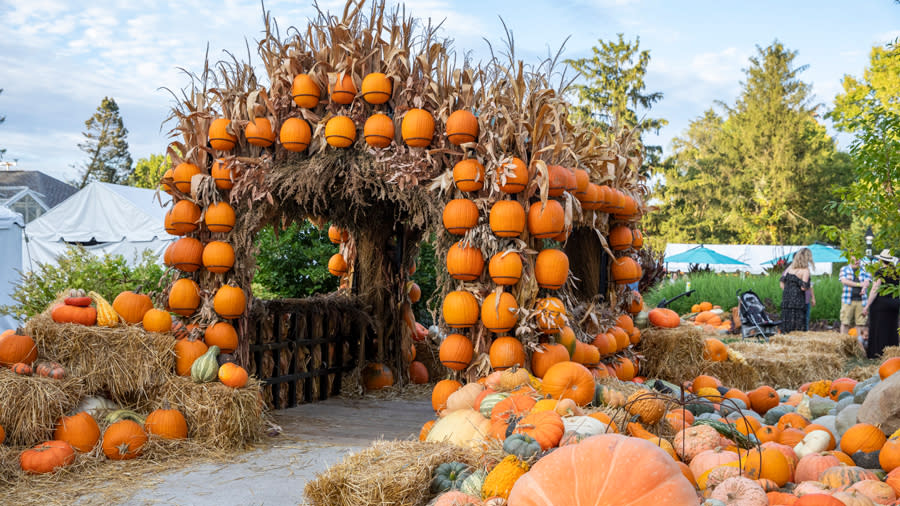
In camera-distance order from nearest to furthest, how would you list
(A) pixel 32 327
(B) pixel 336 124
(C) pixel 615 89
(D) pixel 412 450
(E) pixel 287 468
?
(D) pixel 412 450 → (E) pixel 287 468 → (A) pixel 32 327 → (B) pixel 336 124 → (C) pixel 615 89

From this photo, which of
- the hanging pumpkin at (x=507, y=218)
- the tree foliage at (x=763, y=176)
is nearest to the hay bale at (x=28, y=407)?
the hanging pumpkin at (x=507, y=218)

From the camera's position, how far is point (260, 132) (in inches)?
232

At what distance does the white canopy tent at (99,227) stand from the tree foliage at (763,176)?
2080cm

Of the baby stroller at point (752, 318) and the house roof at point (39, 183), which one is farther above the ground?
the house roof at point (39, 183)

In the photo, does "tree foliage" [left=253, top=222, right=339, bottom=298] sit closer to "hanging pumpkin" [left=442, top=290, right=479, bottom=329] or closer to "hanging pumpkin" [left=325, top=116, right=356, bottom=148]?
"hanging pumpkin" [left=325, top=116, right=356, bottom=148]

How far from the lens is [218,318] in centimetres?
605

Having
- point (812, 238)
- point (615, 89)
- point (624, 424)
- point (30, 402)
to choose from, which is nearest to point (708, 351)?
point (624, 424)

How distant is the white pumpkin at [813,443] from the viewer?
154 inches

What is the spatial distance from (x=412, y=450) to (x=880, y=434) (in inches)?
106

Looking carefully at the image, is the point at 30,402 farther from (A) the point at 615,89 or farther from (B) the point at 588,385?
(A) the point at 615,89

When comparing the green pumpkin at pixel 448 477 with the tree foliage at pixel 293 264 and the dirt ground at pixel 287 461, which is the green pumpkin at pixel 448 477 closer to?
the dirt ground at pixel 287 461

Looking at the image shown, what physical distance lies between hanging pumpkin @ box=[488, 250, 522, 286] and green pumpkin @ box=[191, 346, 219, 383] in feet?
7.92

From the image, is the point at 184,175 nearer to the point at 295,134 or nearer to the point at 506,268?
the point at 295,134

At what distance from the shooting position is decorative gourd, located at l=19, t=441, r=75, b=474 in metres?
4.51
